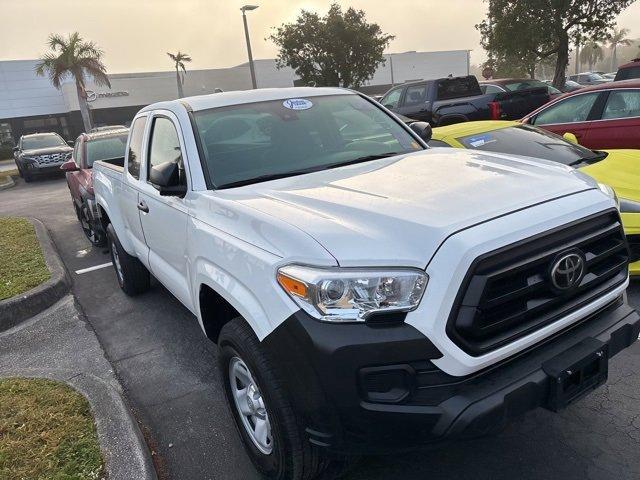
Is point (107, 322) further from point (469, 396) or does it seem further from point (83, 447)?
point (469, 396)

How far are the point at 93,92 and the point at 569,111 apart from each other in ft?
134

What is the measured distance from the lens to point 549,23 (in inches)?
756

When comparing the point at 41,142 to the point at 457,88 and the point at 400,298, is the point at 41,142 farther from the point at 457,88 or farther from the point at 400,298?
the point at 400,298

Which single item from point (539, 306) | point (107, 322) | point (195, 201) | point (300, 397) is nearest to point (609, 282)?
point (539, 306)

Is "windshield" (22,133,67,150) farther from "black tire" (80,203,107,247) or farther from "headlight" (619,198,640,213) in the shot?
"headlight" (619,198,640,213)

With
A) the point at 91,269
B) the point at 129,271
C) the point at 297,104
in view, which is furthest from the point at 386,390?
the point at 91,269

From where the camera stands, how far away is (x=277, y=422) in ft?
7.42

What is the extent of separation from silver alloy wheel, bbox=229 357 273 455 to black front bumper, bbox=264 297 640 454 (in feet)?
1.61

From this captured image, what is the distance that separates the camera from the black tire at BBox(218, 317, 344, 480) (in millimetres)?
2232

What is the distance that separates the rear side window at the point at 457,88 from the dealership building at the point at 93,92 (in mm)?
30758

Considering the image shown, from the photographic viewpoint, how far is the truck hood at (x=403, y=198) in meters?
2.11

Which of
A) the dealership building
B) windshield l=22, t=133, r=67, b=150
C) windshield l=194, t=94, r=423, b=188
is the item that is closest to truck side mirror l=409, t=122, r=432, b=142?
windshield l=194, t=94, r=423, b=188

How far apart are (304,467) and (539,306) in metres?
1.23

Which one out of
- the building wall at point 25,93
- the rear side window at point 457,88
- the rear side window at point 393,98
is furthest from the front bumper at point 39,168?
the building wall at point 25,93
